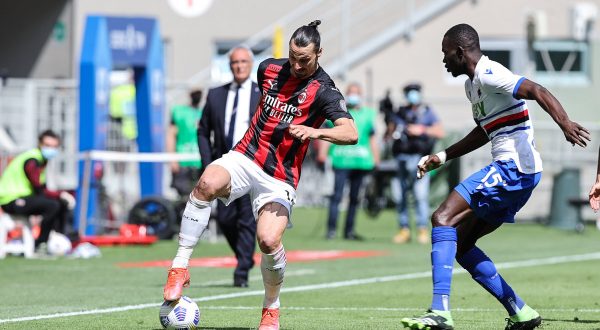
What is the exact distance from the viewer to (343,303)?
36.0ft

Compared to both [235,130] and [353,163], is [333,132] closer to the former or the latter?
[235,130]

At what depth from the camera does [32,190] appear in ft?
53.5

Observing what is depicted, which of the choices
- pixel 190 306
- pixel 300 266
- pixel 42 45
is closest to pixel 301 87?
pixel 190 306

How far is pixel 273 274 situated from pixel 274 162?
717 millimetres

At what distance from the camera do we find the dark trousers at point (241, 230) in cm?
1221

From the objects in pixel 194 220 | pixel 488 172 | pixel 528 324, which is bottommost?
pixel 528 324

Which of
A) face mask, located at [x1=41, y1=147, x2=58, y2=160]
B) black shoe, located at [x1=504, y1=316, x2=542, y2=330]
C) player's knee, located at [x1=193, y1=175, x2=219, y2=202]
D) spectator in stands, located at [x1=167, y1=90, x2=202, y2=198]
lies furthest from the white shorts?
spectator in stands, located at [x1=167, y1=90, x2=202, y2=198]

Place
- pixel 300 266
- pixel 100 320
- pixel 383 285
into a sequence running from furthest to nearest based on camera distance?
pixel 300 266 → pixel 383 285 → pixel 100 320

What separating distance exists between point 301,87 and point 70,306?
3.04 metres

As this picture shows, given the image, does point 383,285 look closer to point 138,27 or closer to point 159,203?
point 159,203

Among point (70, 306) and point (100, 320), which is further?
point (70, 306)

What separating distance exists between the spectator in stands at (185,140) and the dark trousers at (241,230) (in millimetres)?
A: 6014

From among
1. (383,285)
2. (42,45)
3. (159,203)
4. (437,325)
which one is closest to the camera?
(437,325)

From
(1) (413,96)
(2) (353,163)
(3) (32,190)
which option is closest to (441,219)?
(3) (32,190)
